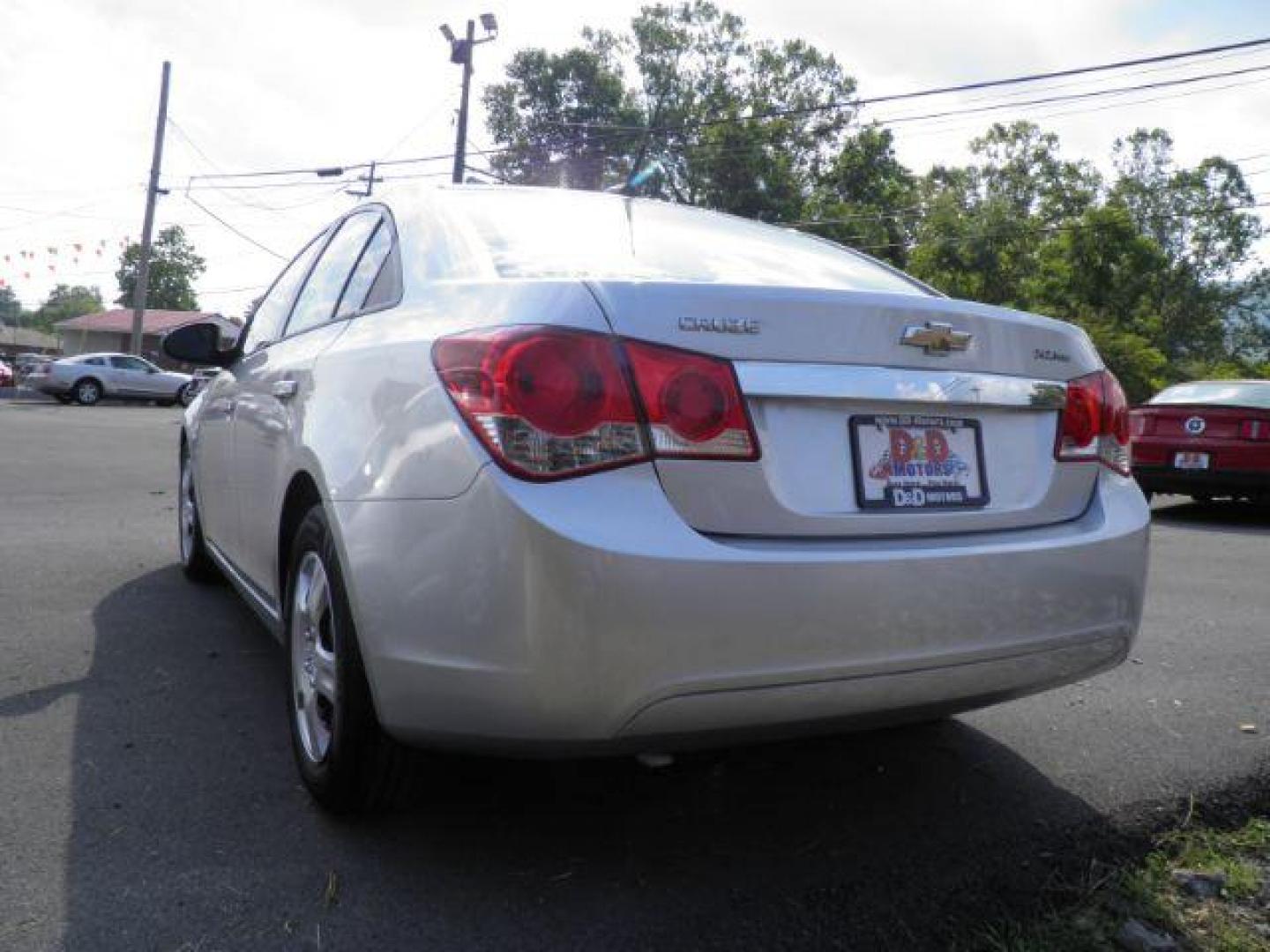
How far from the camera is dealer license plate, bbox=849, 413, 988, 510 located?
6.94 feet

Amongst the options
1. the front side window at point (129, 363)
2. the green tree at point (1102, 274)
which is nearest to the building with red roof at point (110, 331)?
the front side window at point (129, 363)

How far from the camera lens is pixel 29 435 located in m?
13.5

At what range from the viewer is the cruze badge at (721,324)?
1987mm

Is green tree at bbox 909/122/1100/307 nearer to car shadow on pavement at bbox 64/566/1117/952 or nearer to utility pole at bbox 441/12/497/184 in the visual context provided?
utility pole at bbox 441/12/497/184

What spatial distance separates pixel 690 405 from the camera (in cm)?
194

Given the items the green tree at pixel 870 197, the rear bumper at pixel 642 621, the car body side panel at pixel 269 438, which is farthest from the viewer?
the green tree at pixel 870 197

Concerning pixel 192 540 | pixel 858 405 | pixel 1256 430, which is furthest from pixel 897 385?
pixel 1256 430

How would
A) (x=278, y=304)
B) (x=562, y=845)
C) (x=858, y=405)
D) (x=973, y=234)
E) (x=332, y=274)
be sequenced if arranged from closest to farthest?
(x=858, y=405) < (x=562, y=845) < (x=332, y=274) < (x=278, y=304) < (x=973, y=234)

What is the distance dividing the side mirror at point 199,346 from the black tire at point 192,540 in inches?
28.1

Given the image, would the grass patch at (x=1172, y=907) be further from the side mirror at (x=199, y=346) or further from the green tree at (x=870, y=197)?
the green tree at (x=870, y=197)

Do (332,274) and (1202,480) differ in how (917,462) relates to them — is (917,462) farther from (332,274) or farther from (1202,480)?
(1202,480)

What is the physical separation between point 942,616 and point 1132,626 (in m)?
0.68

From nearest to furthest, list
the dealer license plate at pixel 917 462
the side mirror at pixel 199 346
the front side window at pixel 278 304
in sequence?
the dealer license plate at pixel 917 462
the front side window at pixel 278 304
the side mirror at pixel 199 346

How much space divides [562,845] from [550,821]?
13 cm
